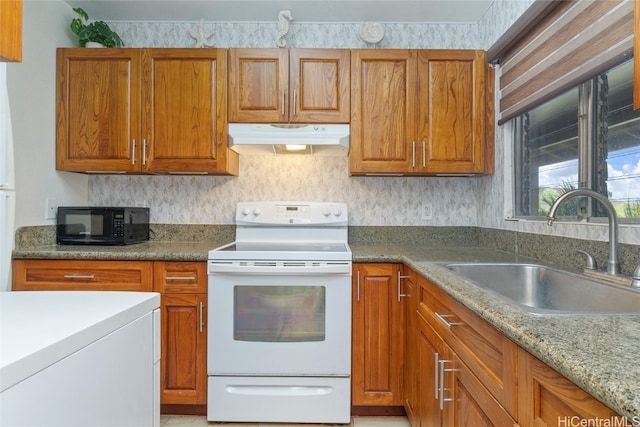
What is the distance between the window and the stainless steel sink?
322 millimetres

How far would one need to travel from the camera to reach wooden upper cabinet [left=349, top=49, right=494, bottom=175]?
2359 millimetres

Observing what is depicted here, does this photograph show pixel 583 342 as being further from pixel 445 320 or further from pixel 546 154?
pixel 546 154

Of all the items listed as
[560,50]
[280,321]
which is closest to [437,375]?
[280,321]

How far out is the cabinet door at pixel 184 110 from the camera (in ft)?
7.75

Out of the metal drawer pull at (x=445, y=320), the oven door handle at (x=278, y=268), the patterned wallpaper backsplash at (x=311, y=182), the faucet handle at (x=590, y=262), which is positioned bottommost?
the metal drawer pull at (x=445, y=320)

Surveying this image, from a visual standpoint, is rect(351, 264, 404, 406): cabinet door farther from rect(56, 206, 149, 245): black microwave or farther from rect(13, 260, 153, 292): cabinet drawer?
rect(56, 206, 149, 245): black microwave

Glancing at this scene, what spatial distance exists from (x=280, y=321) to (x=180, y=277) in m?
0.60

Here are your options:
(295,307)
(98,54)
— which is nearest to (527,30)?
(295,307)

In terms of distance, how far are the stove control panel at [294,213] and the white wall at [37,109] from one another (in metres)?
1.17

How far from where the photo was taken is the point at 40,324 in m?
0.78

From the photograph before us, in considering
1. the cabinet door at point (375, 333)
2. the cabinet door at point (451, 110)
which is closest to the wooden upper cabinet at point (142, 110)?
the cabinet door at point (375, 333)

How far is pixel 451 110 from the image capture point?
2365mm

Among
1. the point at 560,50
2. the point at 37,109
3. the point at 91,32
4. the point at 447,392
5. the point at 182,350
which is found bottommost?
the point at 182,350

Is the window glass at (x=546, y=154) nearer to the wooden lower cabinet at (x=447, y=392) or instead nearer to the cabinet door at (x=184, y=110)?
the wooden lower cabinet at (x=447, y=392)
